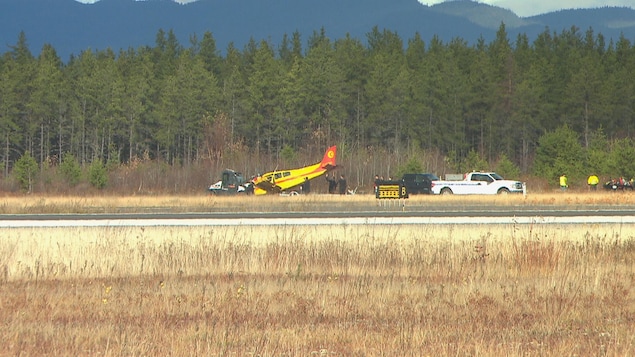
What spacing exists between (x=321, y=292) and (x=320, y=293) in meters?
0.08

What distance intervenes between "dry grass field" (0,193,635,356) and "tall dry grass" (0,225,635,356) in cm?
3

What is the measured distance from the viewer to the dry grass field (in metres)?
11.0

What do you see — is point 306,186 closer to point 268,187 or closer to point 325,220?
point 268,187

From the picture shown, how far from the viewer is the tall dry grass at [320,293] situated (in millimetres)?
10984

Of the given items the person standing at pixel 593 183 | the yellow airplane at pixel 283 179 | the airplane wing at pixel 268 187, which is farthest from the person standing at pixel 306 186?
the person standing at pixel 593 183

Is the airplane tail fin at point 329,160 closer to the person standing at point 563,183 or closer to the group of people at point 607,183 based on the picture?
the person standing at point 563,183

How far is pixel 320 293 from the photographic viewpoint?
583 inches

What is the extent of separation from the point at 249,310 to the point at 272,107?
328 feet

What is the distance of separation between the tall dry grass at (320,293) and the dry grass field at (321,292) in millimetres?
34

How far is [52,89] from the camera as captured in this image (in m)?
111

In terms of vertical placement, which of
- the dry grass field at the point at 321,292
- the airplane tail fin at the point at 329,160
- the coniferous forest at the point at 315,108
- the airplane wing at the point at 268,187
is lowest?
the dry grass field at the point at 321,292

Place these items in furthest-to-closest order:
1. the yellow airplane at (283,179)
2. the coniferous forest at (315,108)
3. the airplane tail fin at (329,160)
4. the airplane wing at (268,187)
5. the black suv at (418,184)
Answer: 1. the coniferous forest at (315,108)
2. the airplane tail fin at (329,160)
3. the black suv at (418,184)
4. the yellow airplane at (283,179)
5. the airplane wing at (268,187)

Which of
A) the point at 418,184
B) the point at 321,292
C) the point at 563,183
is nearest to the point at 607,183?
the point at 563,183

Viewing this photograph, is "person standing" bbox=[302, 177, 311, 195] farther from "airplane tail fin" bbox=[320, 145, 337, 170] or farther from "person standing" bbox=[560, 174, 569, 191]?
"person standing" bbox=[560, 174, 569, 191]
